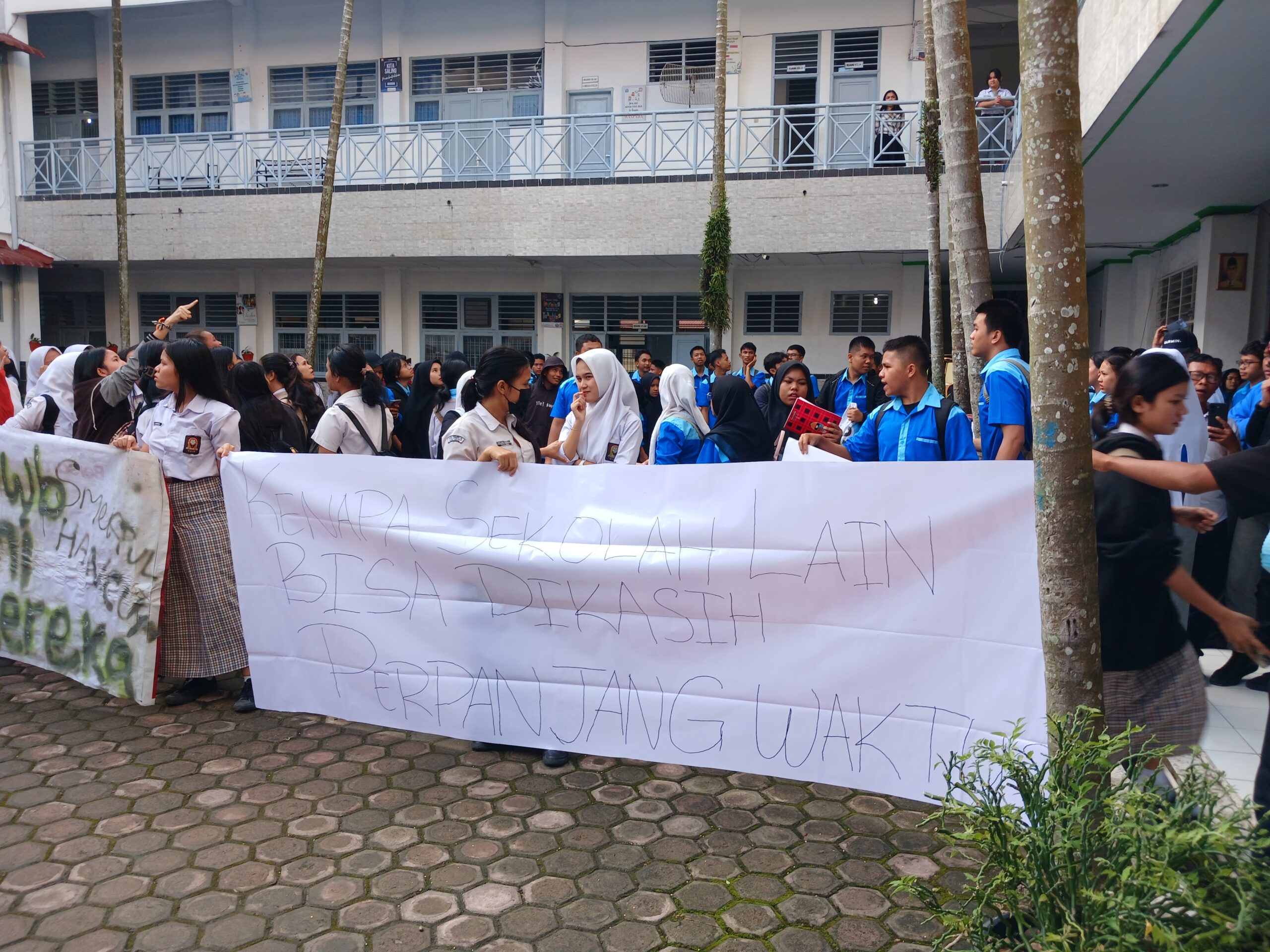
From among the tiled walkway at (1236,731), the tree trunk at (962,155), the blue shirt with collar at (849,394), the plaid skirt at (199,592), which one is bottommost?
the tiled walkway at (1236,731)

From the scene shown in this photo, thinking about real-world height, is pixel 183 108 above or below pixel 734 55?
below

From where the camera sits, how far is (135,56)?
66.4 feet

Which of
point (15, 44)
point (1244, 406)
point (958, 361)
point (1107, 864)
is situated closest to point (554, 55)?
point (15, 44)

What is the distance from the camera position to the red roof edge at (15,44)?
59.9 ft

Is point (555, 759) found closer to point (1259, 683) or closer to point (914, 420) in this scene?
point (914, 420)

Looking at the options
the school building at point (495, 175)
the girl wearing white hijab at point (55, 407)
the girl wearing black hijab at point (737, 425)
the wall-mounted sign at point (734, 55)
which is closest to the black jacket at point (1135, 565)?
the girl wearing black hijab at point (737, 425)

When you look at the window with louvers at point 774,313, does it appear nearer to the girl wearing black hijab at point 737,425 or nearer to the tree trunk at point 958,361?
the tree trunk at point 958,361

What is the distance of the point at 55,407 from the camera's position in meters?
5.34

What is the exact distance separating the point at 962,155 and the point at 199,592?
4216 mm

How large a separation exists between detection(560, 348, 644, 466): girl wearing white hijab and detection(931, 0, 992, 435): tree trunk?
1.76 m

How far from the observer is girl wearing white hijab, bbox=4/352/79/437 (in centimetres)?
526

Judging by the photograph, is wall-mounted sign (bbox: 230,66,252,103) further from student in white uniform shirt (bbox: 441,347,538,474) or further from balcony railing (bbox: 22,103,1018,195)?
student in white uniform shirt (bbox: 441,347,538,474)

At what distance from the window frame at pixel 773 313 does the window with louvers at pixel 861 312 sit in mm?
579

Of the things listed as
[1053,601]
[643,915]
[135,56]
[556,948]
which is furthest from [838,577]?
[135,56]
